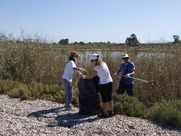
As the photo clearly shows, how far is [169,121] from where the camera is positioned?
28.0 ft

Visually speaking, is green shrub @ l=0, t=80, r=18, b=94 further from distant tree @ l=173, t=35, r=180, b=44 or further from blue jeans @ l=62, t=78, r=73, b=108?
distant tree @ l=173, t=35, r=180, b=44

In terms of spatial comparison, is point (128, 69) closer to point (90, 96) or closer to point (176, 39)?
point (90, 96)

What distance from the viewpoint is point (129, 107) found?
9.68 metres

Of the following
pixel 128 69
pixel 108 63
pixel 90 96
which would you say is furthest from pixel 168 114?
pixel 108 63

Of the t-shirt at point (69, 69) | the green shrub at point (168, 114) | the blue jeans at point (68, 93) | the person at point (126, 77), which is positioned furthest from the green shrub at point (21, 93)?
the green shrub at point (168, 114)

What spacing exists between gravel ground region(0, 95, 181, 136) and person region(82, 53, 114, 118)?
0.88 ft

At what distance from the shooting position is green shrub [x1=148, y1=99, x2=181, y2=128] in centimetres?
841

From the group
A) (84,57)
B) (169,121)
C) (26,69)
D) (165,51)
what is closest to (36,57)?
(26,69)

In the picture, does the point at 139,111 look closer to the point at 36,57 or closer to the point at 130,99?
the point at 130,99

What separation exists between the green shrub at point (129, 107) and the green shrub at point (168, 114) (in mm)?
360

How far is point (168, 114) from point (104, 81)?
2.00 m

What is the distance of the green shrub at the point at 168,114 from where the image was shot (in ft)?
27.6

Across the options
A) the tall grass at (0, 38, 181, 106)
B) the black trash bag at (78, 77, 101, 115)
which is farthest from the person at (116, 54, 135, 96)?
the black trash bag at (78, 77, 101, 115)

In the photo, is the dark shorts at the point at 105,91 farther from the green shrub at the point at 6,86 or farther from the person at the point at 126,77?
the green shrub at the point at 6,86
